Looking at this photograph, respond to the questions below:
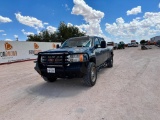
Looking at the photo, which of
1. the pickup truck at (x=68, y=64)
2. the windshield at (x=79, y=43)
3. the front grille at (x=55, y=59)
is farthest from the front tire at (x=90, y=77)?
the windshield at (x=79, y=43)

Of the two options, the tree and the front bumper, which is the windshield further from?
the tree

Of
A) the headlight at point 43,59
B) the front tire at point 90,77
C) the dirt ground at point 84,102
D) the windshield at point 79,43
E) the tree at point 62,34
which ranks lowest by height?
the dirt ground at point 84,102

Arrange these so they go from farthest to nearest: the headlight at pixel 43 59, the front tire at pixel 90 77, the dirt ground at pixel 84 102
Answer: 1. the headlight at pixel 43 59
2. the front tire at pixel 90 77
3. the dirt ground at pixel 84 102

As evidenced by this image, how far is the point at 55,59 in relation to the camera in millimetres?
5230

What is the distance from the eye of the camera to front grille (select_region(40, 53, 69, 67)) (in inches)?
200

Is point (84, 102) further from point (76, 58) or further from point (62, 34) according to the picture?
point (62, 34)

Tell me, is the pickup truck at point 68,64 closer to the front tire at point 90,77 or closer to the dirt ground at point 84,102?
the front tire at point 90,77

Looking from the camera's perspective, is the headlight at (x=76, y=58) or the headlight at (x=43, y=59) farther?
the headlight at (x=43, y=59)

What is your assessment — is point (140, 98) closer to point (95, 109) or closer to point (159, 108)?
point (159, 108)

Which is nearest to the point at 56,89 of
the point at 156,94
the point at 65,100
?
the point at 65,100

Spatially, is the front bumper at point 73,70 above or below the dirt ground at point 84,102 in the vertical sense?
above

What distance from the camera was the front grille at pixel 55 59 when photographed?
5.08 metres

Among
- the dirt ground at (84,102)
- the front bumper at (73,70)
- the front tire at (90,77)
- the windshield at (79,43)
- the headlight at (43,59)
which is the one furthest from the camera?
the windshield at (79,43)

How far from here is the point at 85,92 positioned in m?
5.00
